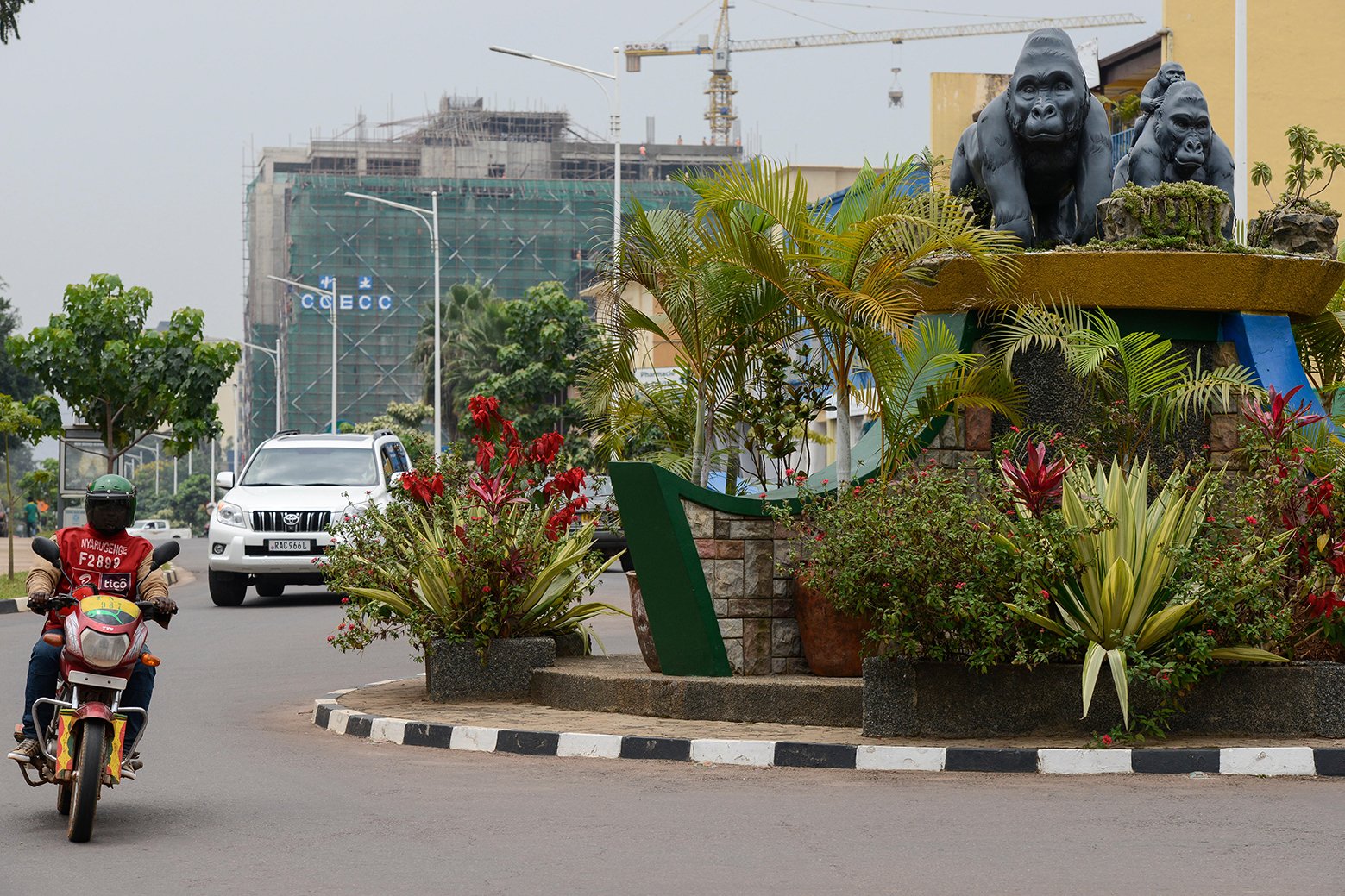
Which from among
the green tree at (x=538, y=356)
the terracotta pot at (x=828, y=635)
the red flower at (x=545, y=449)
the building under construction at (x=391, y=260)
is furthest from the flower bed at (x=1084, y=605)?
the building under construction at (x=391, y=260)

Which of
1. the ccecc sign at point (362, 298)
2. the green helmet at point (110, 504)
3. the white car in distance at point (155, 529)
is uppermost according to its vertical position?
the ccecc sign at point (362, 298)

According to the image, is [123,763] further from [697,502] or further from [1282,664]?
[1282,664]

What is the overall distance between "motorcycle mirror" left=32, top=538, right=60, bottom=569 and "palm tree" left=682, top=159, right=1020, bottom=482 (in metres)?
4.62

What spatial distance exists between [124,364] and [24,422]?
3009 millimetres

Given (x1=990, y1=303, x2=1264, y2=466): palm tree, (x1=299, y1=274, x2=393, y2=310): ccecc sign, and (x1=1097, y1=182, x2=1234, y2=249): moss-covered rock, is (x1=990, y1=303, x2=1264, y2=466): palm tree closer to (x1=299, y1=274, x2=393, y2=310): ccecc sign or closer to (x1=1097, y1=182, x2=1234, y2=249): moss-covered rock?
(x1=1097, y1=182, x2=1234, y2=249): moss-covered rock

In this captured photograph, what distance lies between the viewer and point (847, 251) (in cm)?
1053

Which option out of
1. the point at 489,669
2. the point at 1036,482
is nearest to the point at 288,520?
the point at 489,669

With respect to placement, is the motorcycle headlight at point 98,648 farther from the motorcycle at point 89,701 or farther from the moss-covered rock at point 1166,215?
the moss-covered rock at point 1166,215

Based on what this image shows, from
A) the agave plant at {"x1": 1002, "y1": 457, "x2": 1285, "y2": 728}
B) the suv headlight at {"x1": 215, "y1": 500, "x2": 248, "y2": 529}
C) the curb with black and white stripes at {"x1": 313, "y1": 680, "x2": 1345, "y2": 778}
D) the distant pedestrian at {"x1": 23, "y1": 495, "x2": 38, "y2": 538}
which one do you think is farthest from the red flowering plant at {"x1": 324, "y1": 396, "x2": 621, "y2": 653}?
the distant pedestrian at {"x1": 23, "y1": 495, "x2": 38, "y2": 538}

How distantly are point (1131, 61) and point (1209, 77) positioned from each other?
205 centimetres

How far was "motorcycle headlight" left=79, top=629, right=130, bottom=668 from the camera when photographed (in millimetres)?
7207

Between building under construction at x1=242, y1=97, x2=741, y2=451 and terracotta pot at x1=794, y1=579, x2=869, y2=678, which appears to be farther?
building under construction at x1=242, y1=97, x2=741, y2=451

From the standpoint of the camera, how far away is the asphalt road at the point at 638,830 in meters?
6.29

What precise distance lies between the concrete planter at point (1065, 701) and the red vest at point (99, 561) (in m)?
3.70
